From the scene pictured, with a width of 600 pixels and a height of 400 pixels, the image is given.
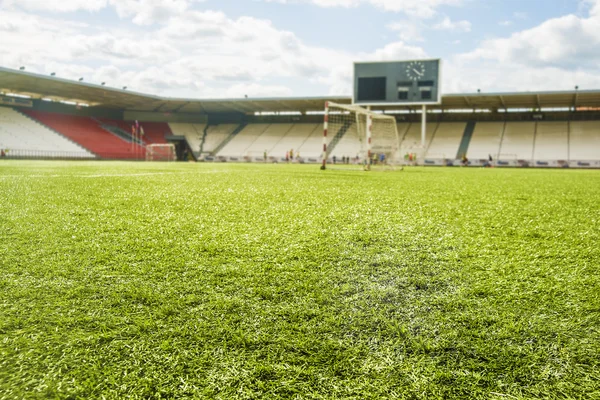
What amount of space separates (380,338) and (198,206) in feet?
7.83

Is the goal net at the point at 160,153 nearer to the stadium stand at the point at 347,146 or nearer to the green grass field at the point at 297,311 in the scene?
the stadium stand at the point at 347,146

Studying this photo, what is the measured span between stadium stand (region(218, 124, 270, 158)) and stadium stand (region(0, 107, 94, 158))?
40.4ft

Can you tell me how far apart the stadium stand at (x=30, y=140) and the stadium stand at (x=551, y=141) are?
34436 millimetres

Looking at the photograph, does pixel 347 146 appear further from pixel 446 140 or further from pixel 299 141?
pixel 446 140

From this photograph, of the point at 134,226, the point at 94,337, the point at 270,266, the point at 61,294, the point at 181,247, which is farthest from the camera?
the point at 134,226

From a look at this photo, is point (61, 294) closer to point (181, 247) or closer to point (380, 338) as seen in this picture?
point (181, 247)

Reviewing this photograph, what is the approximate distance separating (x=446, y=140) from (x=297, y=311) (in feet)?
120

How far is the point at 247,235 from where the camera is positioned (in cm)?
232

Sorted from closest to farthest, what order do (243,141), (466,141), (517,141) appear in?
1. (517,141)
2. (466,141)
3. (243,141)

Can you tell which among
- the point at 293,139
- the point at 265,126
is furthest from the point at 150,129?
the point at 293,139

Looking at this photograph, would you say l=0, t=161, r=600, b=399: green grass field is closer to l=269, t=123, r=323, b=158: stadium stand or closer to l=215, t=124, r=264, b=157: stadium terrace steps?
l=269, t=123, r=323, b=158: stadium stand

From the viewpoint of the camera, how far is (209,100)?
39.5 metres

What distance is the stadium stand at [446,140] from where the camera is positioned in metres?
33.7

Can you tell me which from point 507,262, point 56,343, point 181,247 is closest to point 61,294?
point 56,343
